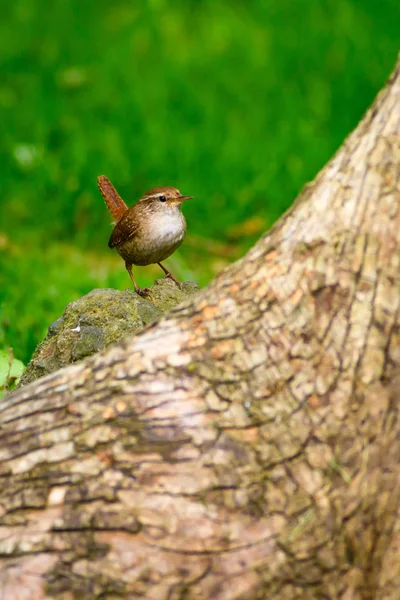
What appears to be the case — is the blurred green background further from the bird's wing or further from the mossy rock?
the mossy rock

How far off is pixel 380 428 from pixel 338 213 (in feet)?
2.27

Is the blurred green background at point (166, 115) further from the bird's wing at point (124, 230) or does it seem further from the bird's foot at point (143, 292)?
the bird's foot at point (143, 292)

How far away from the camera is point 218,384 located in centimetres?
311

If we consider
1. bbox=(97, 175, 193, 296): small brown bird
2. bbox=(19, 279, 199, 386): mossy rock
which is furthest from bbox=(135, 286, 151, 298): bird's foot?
Result: bbox=(97, 175, 193, 296): small brown bird

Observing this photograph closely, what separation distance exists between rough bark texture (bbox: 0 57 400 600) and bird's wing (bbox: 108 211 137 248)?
2.27 meters

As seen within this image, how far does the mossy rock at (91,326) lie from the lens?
424cm

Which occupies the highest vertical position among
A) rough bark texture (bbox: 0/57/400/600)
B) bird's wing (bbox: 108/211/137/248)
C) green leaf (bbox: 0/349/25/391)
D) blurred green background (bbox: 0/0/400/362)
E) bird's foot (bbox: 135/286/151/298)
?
blurred green background (bbox: 0/0/400/362)

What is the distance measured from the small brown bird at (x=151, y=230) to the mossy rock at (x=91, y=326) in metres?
0.70

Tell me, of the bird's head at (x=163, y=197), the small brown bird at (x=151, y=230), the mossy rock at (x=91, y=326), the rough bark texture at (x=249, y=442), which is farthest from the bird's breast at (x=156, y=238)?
the rough bark texture at (x=249, y=442)

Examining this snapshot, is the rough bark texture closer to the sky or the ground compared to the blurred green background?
closer to the ground

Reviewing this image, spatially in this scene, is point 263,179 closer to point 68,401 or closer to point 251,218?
point 251,218

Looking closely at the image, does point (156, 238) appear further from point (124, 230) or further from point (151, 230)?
point (124, 230)

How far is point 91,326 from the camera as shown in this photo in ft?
14.2

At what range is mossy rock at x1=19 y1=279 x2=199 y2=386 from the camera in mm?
4242
